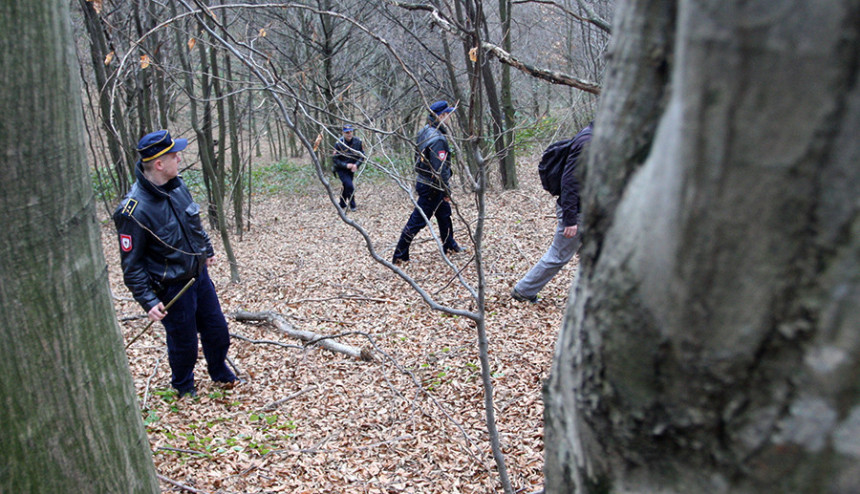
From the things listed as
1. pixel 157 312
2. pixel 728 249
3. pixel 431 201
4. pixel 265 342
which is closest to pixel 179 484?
pixel 157 312

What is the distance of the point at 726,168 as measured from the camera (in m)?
0.62

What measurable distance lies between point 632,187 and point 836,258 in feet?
0.81

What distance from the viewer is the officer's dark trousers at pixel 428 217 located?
7.32 meters

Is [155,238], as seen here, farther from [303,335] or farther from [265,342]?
[303,335]

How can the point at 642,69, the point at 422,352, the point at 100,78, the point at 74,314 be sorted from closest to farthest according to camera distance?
the point at 642,69, the point at 74,314, the point at 422,352, the point at 100,78

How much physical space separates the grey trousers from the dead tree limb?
6.03 feet

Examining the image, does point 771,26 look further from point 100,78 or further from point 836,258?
point 100,78

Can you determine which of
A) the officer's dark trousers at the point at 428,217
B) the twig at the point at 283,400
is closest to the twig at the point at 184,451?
the twig at the point at 283,400

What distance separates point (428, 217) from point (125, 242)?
4284 millimetres

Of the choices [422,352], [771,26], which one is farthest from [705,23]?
[422,352]

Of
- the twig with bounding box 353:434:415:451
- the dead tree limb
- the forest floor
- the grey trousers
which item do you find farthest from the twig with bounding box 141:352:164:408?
the grey trousers

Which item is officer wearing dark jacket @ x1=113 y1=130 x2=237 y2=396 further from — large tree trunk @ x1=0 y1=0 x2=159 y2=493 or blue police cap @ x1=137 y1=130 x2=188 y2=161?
large tree trunk @ x1=0 y1=0 x2=159 y2=493

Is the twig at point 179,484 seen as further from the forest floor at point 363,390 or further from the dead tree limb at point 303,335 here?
the dead tree limb at point 303,335

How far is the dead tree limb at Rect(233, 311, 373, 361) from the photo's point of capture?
507 centimetres
